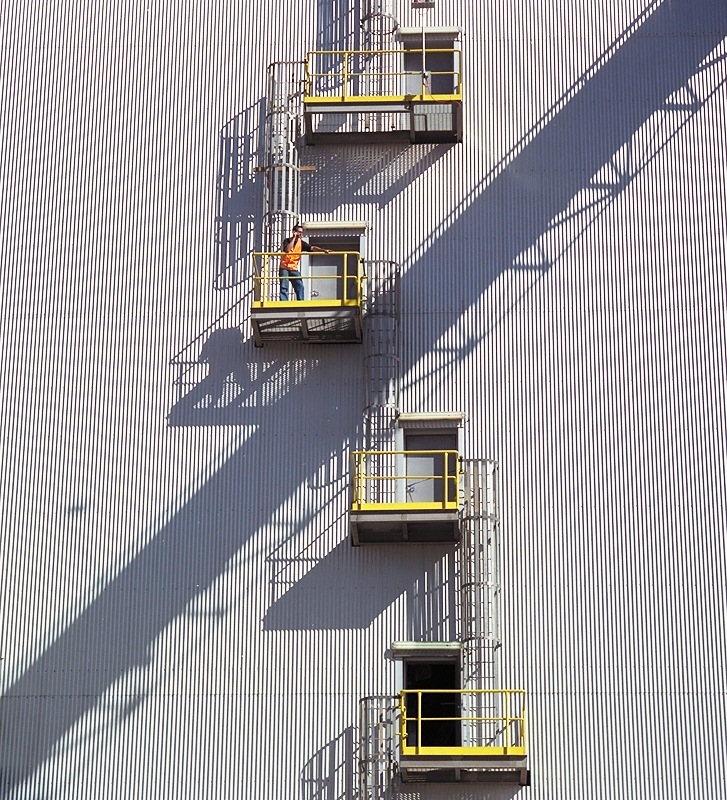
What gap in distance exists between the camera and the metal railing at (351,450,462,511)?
30.4 metres

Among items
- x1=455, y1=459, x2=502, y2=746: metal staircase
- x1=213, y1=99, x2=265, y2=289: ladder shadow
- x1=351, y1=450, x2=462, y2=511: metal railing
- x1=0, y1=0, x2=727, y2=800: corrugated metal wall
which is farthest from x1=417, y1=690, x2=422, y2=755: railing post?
x1=213, y1=99, x2=265, y2=289: ladder shadow

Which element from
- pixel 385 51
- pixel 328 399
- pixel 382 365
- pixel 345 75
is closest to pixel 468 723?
pixel 328 399

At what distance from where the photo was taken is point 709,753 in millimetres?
29156

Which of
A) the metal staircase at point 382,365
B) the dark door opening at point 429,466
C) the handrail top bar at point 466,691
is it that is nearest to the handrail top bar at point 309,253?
the metal staircase at point 382,365

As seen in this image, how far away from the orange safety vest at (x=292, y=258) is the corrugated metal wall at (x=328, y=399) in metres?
1.59

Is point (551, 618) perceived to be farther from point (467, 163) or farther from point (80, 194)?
point (80, 194)

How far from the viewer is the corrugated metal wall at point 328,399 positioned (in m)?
29.7

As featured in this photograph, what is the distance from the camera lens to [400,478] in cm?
3020

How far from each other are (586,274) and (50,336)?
1217 cm

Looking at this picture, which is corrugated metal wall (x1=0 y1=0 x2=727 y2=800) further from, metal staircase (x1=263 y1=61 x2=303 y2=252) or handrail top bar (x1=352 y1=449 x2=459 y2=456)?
handrail top bar (x1=352 y1=449 x2=459 y2=456)

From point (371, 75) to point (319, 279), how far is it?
17.1 ft

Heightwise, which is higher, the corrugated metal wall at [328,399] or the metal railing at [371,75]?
the metal railing at [371,75]

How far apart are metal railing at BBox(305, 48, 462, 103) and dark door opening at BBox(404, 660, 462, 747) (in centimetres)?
1299

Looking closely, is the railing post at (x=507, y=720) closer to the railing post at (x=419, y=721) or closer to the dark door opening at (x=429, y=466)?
the railing post at (x=419, y=721)
